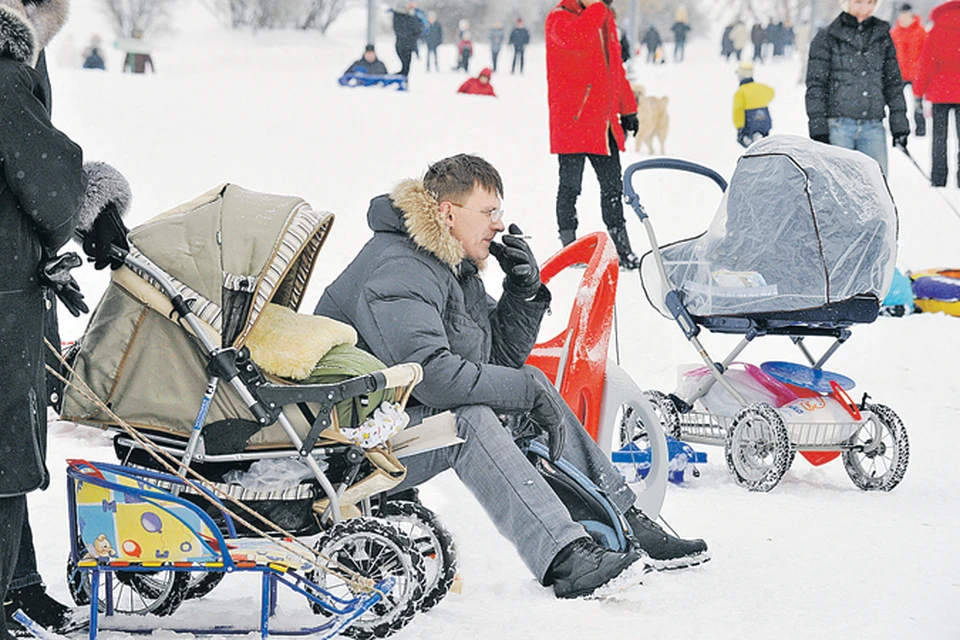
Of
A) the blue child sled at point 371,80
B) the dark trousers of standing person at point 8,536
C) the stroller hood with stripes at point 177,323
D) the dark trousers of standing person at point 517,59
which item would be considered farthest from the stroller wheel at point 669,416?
the dark trousers of standing person at point 517,59

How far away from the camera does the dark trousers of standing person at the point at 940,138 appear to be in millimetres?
11477

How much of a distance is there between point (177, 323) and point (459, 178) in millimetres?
996


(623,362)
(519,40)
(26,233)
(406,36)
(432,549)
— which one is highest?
(519,40)

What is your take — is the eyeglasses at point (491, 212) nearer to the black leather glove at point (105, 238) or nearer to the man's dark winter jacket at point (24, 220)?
the black leather glove at point (105, 238)

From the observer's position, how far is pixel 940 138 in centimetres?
1166

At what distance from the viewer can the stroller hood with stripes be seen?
280 centimetres

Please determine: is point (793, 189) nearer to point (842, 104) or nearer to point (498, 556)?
point (498, 556)

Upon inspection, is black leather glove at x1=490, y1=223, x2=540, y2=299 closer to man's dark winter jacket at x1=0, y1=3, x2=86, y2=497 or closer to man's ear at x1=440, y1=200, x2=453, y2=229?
man's ear at x1=440, y1=200, x2=453, y2=229

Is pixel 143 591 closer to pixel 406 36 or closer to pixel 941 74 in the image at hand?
pixel 941 74

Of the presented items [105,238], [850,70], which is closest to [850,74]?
[850,70]

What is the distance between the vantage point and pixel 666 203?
11461 millimetres

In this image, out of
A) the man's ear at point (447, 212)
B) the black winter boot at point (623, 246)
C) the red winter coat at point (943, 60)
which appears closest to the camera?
the man's ear at point (447, 212)

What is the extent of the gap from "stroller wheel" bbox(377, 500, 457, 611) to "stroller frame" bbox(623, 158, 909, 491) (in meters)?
1.94

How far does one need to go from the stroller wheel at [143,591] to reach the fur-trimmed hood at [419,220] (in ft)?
3.62
